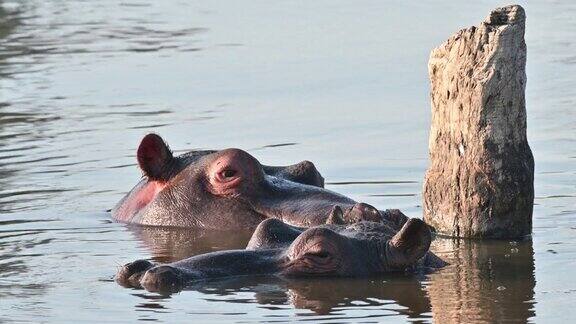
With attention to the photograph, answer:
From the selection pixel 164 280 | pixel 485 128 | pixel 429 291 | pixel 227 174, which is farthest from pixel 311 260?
pixel 227 174

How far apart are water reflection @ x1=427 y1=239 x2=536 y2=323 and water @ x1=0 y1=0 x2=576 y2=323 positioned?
2 centimetres

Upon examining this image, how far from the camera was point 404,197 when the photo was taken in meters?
12.5

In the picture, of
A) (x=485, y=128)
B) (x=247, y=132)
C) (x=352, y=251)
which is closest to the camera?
(x=352, y=251)

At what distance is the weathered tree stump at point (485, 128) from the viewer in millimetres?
10688

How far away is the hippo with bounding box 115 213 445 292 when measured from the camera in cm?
930

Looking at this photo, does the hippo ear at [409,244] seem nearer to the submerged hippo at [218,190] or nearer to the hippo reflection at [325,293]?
the hippo reflection at [325,293]

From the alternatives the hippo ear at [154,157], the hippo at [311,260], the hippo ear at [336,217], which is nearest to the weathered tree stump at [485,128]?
the hippo ear at [336,217]

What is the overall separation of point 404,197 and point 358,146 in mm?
2152

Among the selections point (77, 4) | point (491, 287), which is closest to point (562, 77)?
point (491, 287)

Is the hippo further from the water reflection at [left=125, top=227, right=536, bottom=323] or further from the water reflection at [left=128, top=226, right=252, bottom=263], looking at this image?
the water reflection at [left=128, top=226, right=252, bottom=263]

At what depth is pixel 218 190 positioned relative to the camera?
11.7m

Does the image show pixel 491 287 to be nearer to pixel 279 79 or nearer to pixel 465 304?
pixel 465 304

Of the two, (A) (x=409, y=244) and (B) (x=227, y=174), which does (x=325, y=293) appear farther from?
(B) (x=227, y=174)

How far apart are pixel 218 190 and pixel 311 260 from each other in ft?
7.68
